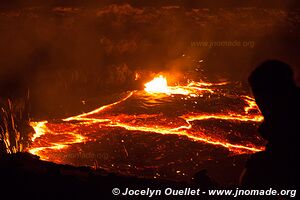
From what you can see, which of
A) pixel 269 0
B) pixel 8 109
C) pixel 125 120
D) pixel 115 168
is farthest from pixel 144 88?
pixel 269 0

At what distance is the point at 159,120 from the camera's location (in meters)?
10.1

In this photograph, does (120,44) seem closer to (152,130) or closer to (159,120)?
(159,120)

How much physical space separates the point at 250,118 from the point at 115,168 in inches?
176

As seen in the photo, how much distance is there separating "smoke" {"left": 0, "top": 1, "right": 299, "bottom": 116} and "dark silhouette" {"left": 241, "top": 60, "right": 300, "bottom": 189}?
8954mm

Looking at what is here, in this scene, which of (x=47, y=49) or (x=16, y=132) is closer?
(x=16, y=132)

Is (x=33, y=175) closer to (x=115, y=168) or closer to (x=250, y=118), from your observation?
(x=115, y=168)

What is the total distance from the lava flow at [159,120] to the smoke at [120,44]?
3.16 ft

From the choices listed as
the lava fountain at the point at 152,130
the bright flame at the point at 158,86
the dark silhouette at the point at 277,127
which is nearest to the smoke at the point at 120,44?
the bright flame at the point at 158,86

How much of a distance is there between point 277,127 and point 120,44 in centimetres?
1234

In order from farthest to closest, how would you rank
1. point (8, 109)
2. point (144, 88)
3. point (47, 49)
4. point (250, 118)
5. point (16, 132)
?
point (47, 49) → point (144, 88) → point (250, 118) → point (8, 109) → point (16, 132)

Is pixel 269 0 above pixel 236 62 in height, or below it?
above

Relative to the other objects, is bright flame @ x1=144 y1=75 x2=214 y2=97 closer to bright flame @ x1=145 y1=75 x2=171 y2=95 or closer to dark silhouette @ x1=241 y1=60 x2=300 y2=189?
bright flame @ x1=145 y1=75 x2=171 y2=95

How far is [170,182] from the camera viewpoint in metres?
3.67

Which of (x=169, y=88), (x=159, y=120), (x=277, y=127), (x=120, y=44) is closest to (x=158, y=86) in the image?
(x=169, y=88)
